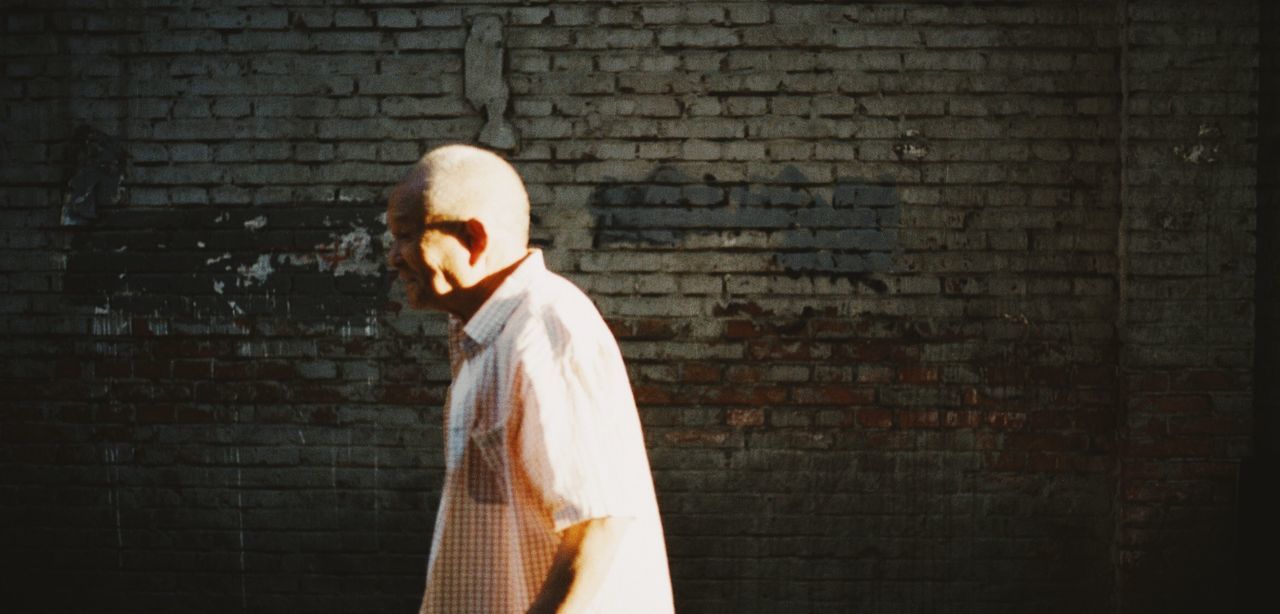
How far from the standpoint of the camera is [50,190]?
14.8ft

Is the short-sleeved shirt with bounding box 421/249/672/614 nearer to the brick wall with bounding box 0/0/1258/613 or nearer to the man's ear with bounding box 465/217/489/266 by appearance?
the man's ear with bounding box 465/217/489/266

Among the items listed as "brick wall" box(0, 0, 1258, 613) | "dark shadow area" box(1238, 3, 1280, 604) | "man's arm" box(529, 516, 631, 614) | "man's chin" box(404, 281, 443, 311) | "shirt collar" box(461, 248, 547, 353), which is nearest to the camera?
"man's arm" box(529, 516, 631, 614)

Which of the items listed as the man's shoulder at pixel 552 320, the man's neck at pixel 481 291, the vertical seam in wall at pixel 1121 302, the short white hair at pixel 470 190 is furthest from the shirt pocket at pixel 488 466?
the vertical seam in wall at pixel 1121 302

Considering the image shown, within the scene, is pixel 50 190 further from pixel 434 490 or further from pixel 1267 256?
pixel 1267 256

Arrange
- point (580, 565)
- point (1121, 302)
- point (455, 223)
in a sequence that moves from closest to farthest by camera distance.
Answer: point (580, 565) → point (455, 223) → point (1121, 302)

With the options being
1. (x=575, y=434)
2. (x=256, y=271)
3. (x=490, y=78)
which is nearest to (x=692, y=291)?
(x=490, y=78)

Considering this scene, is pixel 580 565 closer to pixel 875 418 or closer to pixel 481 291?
pixel 481 291

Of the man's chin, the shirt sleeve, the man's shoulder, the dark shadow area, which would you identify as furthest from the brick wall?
the shirt sleeve

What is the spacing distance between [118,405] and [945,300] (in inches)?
143

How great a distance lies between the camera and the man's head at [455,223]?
1972mm

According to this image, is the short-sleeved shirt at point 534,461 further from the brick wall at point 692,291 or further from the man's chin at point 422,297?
the brick wall at point 692,291

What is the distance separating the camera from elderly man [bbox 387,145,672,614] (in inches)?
67.3

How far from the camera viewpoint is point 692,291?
172 inches

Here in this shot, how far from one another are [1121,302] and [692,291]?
5.88 feet
